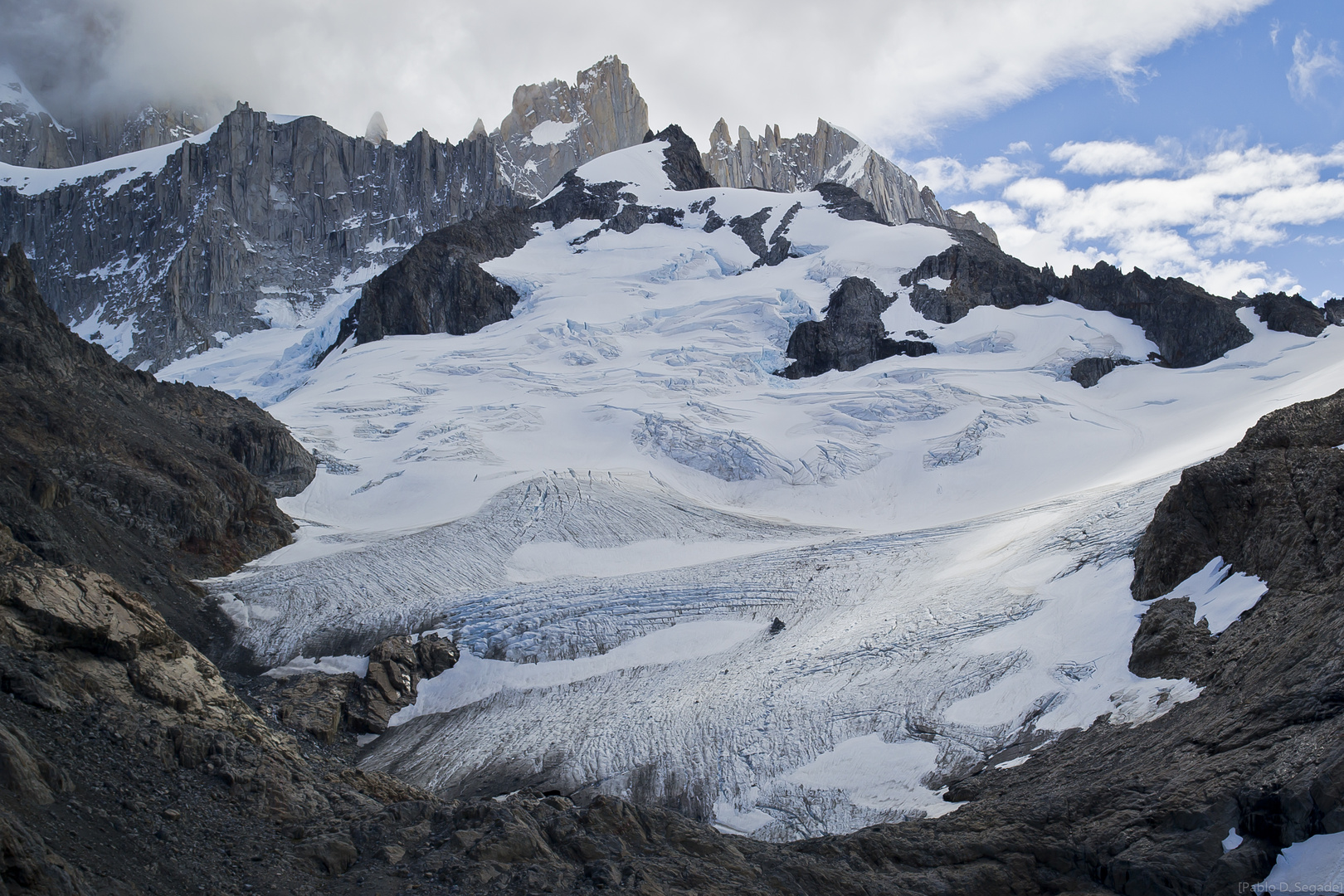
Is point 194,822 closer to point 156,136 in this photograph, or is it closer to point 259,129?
point 259,129

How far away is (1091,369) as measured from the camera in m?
51.3

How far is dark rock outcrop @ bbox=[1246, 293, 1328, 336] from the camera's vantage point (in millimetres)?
51344

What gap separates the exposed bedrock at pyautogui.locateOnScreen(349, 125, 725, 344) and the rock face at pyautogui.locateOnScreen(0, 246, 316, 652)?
29.1 metres

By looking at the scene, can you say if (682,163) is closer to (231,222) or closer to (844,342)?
(844,342)

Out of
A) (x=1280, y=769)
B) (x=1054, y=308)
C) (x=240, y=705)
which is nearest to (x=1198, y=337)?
(x=1054, y=308)

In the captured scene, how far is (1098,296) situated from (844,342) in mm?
19119

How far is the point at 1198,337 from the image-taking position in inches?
2122

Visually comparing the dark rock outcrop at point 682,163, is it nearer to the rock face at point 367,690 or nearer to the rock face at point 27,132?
the rock face at point 367,690

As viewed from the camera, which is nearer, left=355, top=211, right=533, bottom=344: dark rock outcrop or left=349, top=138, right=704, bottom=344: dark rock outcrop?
left=355, top=211, right=533, bottom=344: dark rock outcrop

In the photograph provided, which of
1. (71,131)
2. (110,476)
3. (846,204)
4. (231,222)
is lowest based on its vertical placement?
(110,476)

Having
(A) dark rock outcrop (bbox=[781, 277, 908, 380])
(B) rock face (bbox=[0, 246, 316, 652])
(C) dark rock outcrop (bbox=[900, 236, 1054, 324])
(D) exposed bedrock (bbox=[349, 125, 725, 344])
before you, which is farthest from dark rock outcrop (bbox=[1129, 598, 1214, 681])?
(D) exposed bedrock (bbox=[349, 125, 725, 344])

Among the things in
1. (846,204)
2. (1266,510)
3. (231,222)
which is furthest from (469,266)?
(1266,510)

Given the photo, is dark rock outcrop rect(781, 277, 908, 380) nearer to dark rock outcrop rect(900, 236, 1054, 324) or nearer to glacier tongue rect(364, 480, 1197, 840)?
dark rock outcrop rect(900, 236, 1054, 324)

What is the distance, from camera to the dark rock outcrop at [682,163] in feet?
286
